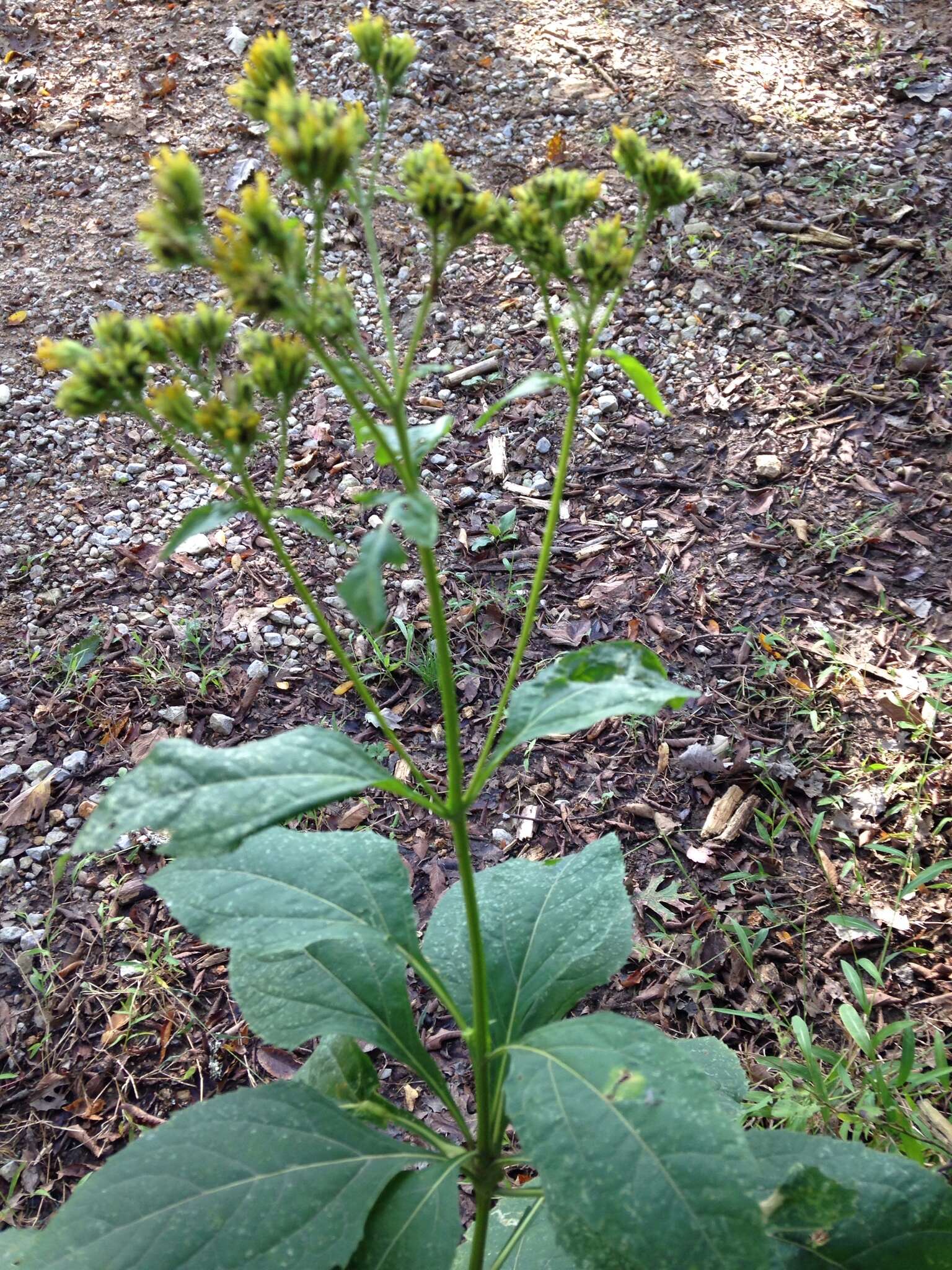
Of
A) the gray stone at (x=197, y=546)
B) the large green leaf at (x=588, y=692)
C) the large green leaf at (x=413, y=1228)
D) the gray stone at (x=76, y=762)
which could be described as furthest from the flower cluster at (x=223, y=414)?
the gray stone at (x=197, y=546)

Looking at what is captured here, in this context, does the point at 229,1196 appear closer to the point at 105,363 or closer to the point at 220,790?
the point at 220,790

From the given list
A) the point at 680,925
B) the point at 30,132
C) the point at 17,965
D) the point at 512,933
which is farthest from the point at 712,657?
the point at 30,132

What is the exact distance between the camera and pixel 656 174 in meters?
1.44

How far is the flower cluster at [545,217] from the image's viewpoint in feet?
4.43

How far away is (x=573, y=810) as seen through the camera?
272cm

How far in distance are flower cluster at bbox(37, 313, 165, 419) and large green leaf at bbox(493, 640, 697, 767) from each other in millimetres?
686

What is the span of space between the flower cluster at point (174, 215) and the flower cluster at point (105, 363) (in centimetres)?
12

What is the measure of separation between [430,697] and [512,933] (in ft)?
4.05

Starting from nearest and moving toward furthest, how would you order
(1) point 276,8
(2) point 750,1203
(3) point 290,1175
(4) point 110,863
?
(2) point 750,1203, (3) point 290,1175, (4) point 110,863, (1) point 276,8

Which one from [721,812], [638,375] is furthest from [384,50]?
[721,812]

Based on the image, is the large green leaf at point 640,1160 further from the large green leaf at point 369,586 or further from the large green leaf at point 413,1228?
the large green leaf at point 369,586

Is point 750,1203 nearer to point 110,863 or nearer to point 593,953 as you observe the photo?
point 593,953

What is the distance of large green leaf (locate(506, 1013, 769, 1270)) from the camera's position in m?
1.09

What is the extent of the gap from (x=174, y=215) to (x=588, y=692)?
2.68 ft
